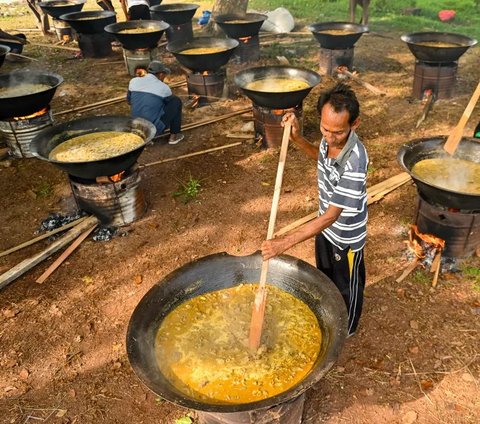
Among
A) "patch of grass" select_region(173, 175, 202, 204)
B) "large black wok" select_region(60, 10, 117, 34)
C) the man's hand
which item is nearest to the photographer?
the man's hand

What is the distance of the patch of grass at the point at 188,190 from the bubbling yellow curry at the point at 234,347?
3.56 metres

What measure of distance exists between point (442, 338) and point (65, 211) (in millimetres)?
5911

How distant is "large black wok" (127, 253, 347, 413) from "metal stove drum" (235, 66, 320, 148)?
4515 millimetres

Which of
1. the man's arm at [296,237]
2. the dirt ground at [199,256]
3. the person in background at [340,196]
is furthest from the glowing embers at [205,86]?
the man's arm at [296,237]

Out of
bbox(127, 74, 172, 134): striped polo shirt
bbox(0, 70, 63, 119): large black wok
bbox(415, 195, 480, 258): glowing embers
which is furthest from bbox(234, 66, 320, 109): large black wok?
bbox(0, 70, 63, 119): large black wok

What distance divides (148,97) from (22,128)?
2.66 meters

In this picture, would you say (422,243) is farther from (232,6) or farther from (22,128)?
(232,6)

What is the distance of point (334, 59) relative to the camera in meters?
11.6

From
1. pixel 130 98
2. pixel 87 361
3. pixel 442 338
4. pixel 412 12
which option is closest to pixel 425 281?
pixel 442 338

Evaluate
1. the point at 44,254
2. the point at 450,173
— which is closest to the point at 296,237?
the point at 450,173

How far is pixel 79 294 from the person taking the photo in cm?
545

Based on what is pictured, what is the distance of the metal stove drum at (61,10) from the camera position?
14867 mm

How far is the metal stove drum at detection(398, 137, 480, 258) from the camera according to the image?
483 cm

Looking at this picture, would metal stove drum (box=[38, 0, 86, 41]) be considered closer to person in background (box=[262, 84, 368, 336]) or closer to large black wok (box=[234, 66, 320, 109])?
large black wok (box=[234, 66, 320, 109])
